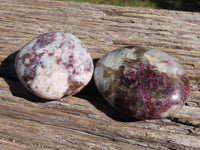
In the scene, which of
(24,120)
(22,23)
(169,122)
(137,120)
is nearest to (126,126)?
(137,120)

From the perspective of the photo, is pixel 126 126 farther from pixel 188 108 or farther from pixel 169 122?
pixel 188 108

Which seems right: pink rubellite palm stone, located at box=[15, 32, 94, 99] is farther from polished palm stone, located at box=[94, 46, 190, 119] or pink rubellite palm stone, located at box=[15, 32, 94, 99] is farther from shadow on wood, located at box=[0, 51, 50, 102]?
shadow on wood, located at box=[0, 51, 50, 102]

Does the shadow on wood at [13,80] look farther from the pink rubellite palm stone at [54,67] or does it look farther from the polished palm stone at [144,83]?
the polished palm stone at [144,83]

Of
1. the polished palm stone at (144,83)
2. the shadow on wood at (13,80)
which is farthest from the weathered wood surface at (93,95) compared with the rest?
the polished palm stone at (144,83)

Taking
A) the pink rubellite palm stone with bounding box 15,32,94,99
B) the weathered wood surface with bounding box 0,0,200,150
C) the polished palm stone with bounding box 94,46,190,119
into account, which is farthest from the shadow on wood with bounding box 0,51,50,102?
the polished palm stone with bounding box 94,46,190,119

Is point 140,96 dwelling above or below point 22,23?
below

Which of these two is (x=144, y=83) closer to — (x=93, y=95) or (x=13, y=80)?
(x=93, y=95)

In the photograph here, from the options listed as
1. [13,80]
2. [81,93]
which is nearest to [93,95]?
[81,93]
